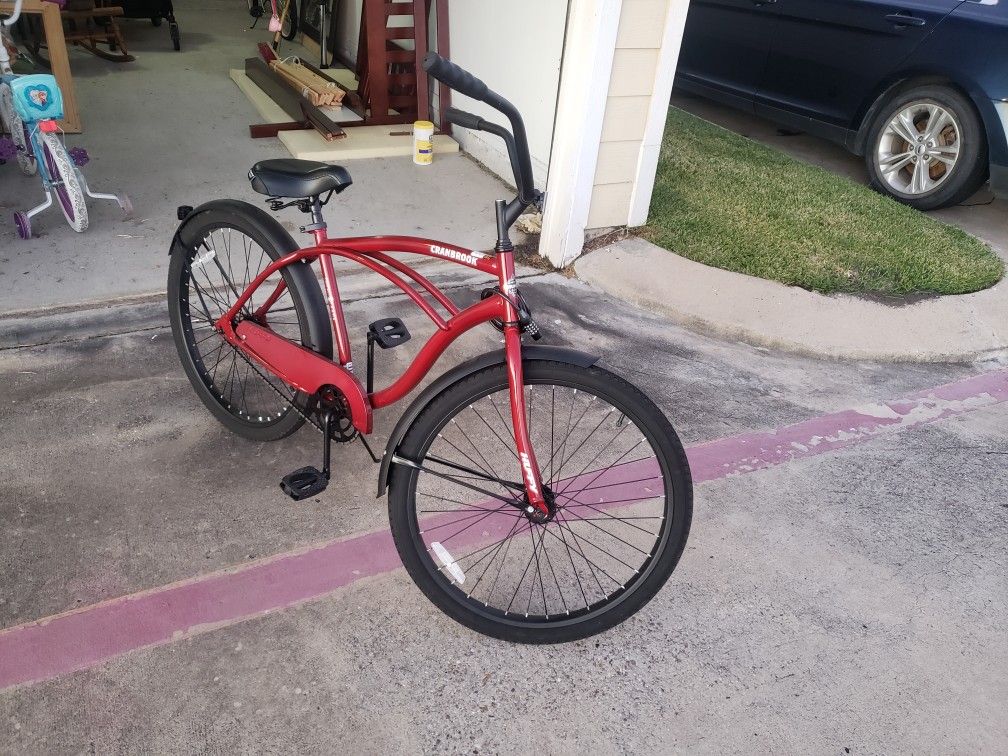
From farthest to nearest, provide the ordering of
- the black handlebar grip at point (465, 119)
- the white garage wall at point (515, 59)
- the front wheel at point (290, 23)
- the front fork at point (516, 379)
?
the front wheel at point (290, 23) → the white garage wall at point (515, 59) → the front fork at point (516, 379) → the black handlebar grip at point (465, 119)

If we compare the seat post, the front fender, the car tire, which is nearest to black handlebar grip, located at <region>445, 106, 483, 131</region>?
the front fender

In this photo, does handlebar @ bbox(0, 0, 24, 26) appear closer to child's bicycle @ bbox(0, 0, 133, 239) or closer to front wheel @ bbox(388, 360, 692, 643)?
child's bicycle @ bbox(0, 0, 133, 239)

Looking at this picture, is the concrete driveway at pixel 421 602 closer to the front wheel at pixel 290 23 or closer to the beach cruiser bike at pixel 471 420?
the beach cruiser bike at pixel 471 420

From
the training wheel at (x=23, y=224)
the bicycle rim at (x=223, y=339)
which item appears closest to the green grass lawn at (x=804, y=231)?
the bicycle rim at (x=223, y=339)

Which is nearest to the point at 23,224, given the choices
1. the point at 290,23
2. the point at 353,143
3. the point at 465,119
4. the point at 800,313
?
the point at 353,143

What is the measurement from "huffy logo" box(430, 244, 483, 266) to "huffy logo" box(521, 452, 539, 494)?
1.76 ft

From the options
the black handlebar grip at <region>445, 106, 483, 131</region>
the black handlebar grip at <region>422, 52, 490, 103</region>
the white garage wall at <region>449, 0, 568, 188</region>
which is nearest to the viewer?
the black handlebar grip at <region>422, 52, 490, 103</region>

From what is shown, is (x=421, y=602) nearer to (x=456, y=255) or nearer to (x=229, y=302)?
(x=456, y=255)

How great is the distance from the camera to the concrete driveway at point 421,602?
2.06 metres

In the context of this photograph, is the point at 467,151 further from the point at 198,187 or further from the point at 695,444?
the point at 695,444

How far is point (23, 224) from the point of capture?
4086mm

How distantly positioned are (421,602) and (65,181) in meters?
3.03

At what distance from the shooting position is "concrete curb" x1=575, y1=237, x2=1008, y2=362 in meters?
3.97

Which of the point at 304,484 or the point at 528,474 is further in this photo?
the point at 304,484
